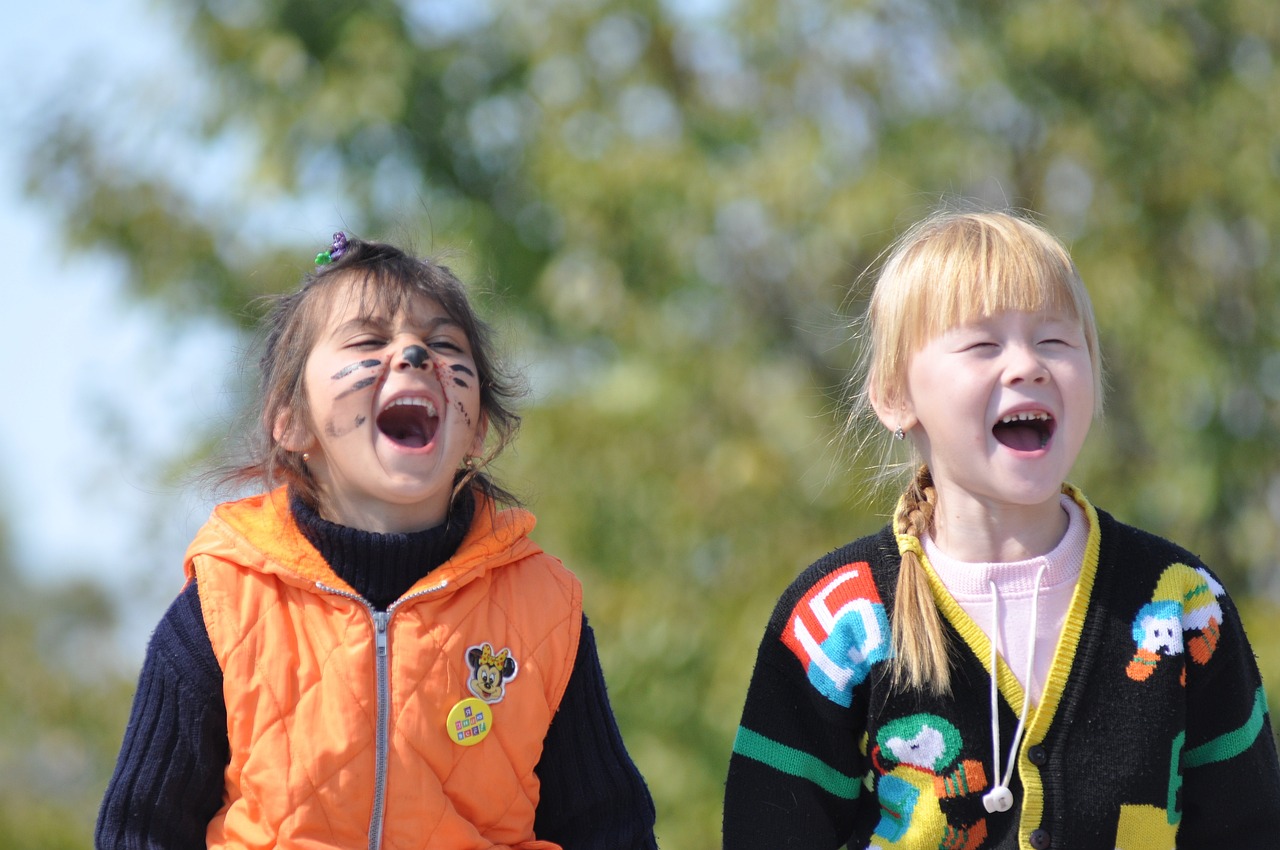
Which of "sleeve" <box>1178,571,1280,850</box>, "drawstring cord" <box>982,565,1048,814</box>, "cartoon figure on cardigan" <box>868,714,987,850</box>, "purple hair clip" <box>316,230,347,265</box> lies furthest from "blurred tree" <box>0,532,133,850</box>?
"sleeve" <box>1178,571,1280,850</box>

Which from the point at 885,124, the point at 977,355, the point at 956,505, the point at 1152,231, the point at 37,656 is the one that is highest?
the point at 885,124

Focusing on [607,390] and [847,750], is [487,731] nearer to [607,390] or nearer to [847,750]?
[847,750]

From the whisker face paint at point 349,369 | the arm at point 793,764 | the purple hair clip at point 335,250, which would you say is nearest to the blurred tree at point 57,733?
the purple hair clip at point 335,250

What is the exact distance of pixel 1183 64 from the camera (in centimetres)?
604

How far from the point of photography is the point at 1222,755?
230 cm

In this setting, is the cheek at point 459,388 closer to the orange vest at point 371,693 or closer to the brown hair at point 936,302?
the orange vest at point 371,693

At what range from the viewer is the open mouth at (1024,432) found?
7.47ft

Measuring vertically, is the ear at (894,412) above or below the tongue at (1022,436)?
above

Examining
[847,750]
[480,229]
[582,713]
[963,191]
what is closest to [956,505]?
[847,750]

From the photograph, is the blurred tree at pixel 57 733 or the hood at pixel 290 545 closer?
the hood at pixel 290 545

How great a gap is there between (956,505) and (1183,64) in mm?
4367

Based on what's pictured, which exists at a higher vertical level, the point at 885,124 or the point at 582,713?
the point at 885,124

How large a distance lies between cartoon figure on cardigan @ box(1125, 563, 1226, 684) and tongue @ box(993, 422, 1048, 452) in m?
0.31

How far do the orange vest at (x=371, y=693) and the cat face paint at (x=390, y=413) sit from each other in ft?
0.36
